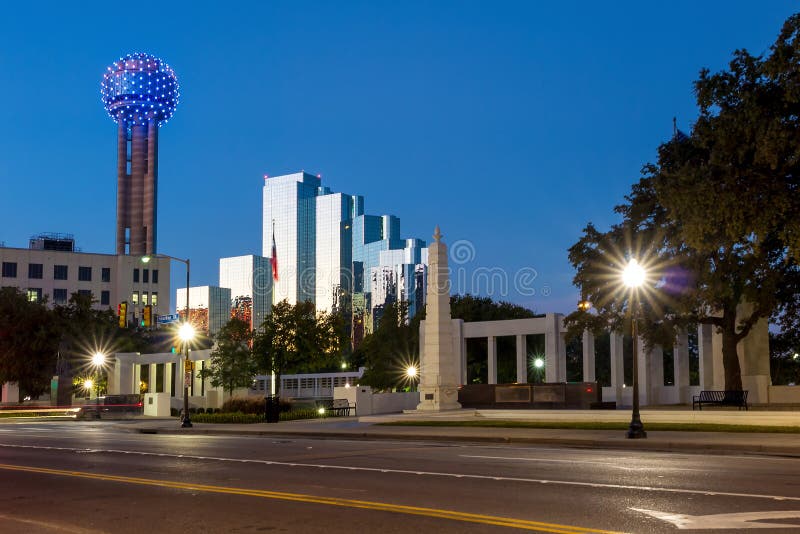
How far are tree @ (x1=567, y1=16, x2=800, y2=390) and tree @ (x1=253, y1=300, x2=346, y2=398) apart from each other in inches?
1393

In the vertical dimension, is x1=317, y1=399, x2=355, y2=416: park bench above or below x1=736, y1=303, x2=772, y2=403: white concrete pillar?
below

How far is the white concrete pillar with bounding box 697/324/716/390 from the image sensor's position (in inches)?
1811

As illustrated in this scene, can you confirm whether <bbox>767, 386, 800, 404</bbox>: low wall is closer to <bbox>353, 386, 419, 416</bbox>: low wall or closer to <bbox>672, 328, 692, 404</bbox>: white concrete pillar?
<bbox>672, 328, 692, 404</bbox>: white concrete pillar

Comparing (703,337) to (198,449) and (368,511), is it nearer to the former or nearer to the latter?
(198,449)

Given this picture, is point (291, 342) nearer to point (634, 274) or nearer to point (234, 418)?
point (234, 418)

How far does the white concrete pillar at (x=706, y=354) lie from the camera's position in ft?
151

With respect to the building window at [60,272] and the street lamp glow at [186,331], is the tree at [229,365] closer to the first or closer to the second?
the street lamp glow at [186,331]

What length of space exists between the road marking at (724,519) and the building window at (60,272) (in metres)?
131

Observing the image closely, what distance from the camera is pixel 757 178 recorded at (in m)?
29.1

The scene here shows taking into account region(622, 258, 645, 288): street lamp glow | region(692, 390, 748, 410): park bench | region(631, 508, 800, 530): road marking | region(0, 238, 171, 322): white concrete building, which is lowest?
region(631, 508, 800, 530): road marking

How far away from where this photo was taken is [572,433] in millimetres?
27812

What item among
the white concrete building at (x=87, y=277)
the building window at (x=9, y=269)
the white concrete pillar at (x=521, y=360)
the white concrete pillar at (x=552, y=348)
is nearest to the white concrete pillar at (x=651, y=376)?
the white concrete pillar at (x=552, y=348)

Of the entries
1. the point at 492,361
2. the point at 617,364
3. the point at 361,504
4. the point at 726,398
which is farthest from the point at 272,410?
the point at 361,504

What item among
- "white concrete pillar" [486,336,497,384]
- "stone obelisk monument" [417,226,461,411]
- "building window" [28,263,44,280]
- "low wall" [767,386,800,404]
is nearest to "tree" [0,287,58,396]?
"white concrete pillar" [486,336,497,384]
